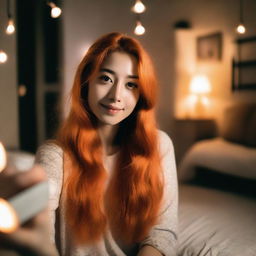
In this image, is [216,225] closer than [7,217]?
No

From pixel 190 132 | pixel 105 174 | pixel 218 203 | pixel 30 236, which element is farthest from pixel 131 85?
pixel 190 132

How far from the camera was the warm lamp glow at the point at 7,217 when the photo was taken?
244mm

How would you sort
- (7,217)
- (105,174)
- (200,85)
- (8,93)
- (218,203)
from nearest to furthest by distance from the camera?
1. (7,217)
2. (105,174)
3. (218,203)
4. (8,93)
5. (200,85)

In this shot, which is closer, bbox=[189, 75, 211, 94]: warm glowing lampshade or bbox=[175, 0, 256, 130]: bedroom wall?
bbox=[175, 0, 256, 130]: bedroom wall

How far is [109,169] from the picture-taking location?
3.89 ft

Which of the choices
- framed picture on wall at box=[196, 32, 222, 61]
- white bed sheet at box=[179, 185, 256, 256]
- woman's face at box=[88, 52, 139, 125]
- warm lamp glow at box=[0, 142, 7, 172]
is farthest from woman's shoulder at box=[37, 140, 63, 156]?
framed picture on wall at box=[196, 32, 222, 61]

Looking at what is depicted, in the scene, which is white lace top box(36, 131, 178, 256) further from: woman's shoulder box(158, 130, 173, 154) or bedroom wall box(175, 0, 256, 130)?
bedroom wall box(175, 0, 256, 130)

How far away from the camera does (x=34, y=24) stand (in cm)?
441

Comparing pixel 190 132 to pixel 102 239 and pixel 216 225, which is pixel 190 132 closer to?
pixel 216 225

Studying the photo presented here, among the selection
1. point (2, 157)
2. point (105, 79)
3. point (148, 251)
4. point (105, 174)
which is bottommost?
point (148, 251)

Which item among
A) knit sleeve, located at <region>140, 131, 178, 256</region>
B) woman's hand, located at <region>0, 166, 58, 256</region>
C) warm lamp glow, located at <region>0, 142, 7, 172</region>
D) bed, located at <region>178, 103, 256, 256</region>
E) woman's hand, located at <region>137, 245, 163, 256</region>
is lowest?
bed, located at <region>178, 103, 256, 256</region>

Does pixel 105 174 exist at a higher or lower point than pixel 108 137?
lower

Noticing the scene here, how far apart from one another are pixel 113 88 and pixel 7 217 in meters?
0.87

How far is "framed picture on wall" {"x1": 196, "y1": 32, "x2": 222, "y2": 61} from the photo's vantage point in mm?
4164
